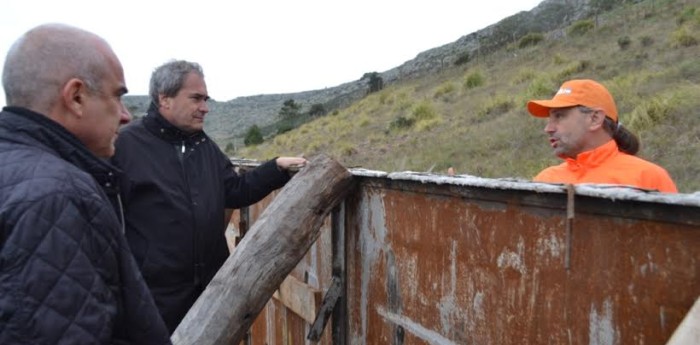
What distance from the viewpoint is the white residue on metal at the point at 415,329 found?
2.41m

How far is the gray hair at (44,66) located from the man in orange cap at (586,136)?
6.31 ft

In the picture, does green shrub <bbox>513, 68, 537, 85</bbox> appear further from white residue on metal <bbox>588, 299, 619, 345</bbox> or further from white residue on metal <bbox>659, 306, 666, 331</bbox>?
white residue on metal <bbox>659, 306, 666, 331</bbox>

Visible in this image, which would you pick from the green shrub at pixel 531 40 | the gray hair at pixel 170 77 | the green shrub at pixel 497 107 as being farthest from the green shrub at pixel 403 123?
the gray hair at pixel 170 77

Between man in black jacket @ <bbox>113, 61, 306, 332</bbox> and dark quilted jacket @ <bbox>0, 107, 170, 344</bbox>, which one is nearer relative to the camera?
dark quilted jacket @ <bbox>0, 107, 170, 344</bbox>

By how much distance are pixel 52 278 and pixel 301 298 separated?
92.6 inches

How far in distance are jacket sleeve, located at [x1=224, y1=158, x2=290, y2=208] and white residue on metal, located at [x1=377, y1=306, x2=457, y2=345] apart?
1.07 meters

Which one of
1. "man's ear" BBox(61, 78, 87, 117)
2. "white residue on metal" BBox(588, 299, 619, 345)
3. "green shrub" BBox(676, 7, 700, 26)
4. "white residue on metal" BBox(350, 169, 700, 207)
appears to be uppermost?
"green shrub" BBox(676, 7, 700, 26)

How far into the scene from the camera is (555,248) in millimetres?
→ 1821

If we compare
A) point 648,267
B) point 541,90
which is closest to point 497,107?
point 541,90

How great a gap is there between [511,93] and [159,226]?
1661 centimetres

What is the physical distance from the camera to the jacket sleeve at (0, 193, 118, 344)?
4.39 ft

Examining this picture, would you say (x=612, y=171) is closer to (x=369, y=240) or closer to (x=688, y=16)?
(x=369, y=240)

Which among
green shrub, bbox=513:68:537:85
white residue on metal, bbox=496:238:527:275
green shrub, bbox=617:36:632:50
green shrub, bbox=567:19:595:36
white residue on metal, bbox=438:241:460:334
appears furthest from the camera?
green shrub, bbox=567:19:595:36

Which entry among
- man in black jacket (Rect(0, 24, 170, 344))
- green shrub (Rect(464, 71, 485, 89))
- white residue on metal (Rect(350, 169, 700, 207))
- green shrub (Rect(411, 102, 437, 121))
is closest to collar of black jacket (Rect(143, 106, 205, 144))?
white residue on metal (Rect(350, 169, 700, 207))
